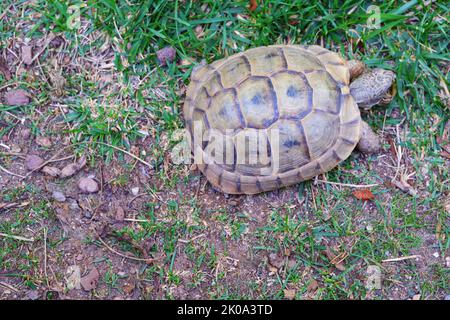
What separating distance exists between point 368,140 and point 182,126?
1293 mm

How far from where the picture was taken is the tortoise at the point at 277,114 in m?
3.09

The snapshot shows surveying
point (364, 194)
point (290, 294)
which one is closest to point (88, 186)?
point (290, 294)

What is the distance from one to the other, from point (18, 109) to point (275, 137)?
1.88 m

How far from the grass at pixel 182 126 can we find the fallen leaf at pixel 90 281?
0.17 ft

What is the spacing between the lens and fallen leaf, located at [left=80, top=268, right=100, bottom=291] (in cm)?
327

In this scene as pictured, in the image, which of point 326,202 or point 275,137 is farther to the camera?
point 326,202

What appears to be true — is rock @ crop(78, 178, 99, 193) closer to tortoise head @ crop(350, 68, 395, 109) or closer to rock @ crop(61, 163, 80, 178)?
rock @ crop(61, 163, 80, 178)

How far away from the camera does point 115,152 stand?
3.49 meters

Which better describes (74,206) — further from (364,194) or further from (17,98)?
(364,194)

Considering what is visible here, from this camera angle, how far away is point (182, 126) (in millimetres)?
3494

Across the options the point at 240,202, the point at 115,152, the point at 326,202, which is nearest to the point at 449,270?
the point at 326,202

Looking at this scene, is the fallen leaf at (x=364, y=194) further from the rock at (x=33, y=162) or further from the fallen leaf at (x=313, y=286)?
the rock at (x=33, y=162)

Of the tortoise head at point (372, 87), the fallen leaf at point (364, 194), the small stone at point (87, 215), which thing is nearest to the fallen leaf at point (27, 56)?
the small stone at point (87, 215)

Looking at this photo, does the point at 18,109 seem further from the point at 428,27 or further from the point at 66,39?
the point at 428,27
